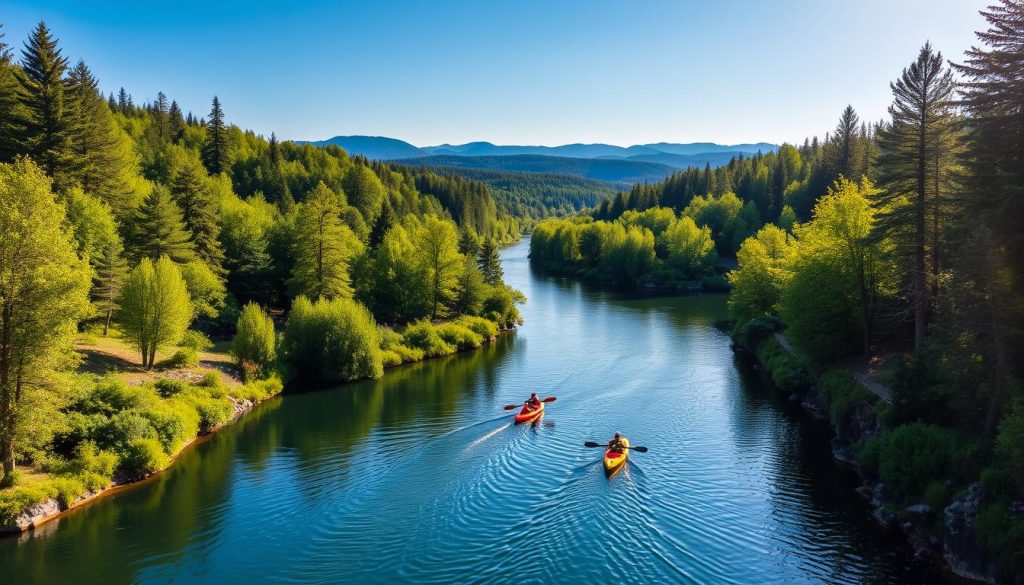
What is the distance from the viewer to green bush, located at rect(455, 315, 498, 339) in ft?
188

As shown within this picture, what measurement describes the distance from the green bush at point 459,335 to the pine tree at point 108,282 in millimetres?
23137

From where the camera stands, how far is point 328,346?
43.1m

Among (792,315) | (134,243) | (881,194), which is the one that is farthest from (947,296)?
(134,243)

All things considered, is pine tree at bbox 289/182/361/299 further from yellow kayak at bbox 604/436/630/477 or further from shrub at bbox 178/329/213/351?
yellow kayak at bbox 604/436/630/477

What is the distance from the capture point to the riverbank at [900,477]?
63.6 ft

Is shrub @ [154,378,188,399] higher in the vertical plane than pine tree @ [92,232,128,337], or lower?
lower

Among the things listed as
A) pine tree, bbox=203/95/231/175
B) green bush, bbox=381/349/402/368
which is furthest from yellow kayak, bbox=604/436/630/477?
pine tree, bbox=203/95/231/175

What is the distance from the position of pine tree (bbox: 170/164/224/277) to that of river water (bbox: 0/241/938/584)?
21.2 metres

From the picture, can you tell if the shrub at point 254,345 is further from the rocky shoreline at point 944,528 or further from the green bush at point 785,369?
the rocky shoreline at point 944,528

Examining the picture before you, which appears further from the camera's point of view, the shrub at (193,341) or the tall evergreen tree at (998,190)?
the shrub at (193,341)

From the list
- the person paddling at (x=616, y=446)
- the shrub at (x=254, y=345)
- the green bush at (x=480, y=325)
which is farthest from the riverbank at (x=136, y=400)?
the person paddling at (x=616, y=446)

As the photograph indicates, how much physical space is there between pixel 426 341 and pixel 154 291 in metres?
20.4

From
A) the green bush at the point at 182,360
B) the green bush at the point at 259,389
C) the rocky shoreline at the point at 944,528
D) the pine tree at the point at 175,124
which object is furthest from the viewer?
the pine tree at the point at 175,124

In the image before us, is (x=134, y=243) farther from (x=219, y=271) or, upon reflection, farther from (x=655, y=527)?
(x=655, y=527)
